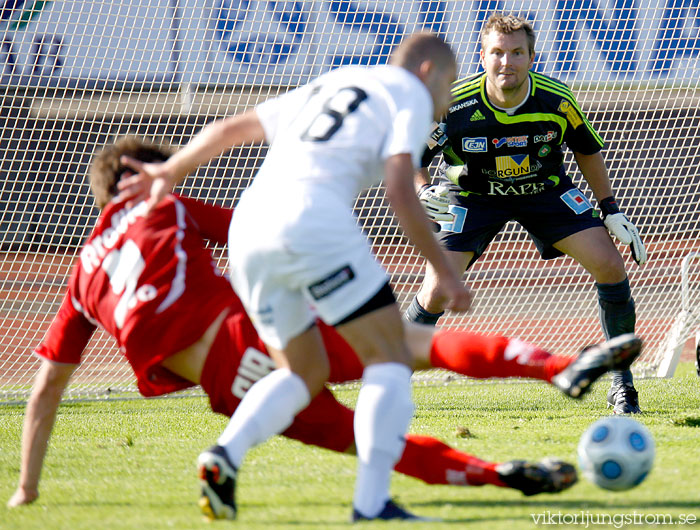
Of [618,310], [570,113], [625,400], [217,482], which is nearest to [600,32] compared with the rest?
[570,113]

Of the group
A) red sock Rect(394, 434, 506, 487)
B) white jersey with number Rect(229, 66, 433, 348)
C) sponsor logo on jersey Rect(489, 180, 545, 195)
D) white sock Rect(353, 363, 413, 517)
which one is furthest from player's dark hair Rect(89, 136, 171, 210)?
sponsor logo on jersey Rect(489, 180, 545, 195)

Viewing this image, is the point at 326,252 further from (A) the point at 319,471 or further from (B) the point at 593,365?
(A) the point at 319,471

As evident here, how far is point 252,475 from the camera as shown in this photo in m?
3.30

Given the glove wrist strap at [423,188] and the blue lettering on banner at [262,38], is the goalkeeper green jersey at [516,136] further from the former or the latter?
the blue lettering on banner at [262,38]

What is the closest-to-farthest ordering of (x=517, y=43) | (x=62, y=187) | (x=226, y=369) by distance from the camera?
1. (x=226, y=369)
2. (x=517, y=43)
3. (x=62, y=187)

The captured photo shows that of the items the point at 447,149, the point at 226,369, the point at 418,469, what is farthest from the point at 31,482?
the point at 447,149

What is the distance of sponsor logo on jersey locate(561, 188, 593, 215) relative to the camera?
15.3 ft

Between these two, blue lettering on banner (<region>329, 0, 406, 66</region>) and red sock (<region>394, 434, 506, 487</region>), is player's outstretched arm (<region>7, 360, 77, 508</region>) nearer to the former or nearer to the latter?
red sock (<region>394, 434, 506, 487</region>)

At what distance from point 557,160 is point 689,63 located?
167 inches

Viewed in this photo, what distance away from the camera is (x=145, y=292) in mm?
2646

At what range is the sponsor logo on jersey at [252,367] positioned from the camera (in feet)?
8.82

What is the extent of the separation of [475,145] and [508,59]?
496mm

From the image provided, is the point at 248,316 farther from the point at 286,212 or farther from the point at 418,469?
the point at 418,469

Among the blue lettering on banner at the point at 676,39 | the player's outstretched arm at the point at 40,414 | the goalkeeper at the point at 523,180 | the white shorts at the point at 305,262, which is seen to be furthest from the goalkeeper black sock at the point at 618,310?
the blue lettering on banner at the point at 676,39
